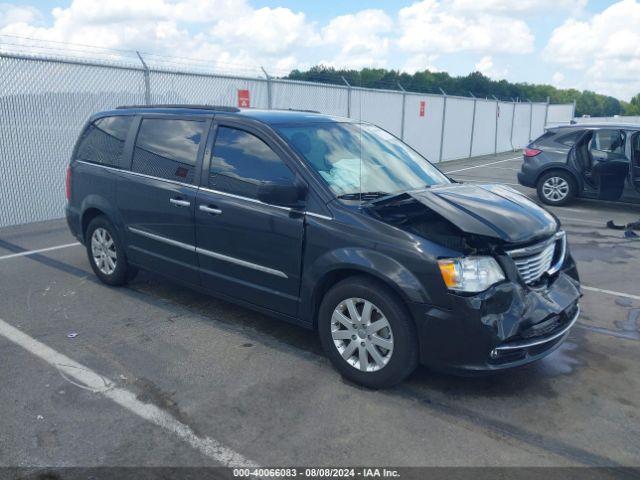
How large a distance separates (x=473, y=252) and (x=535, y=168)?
8.87 metres

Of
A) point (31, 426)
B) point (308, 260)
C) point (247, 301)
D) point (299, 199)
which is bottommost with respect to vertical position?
point (31, 426)

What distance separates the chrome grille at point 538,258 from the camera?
3.72 meters

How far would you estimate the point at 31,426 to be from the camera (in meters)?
3.36

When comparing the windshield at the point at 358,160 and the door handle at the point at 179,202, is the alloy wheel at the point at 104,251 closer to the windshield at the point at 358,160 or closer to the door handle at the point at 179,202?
the door handle at the point at 179,202

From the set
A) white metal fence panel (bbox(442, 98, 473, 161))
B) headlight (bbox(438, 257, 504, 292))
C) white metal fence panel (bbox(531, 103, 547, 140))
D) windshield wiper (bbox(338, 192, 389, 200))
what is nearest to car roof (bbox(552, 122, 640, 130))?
windshield wiper (bbox(338, 192, 389, 200))

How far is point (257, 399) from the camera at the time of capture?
12.2 feet

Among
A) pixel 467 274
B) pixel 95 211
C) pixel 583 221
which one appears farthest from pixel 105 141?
pixel 583 221

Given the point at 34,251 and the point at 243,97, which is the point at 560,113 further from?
the point at 34,251

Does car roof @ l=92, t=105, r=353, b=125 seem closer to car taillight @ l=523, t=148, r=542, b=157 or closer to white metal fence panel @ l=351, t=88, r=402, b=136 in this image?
car taillight @ l=523, t=148, r=542, b=157

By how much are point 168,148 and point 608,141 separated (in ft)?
28.2

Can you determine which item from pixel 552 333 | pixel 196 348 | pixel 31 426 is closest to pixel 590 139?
pixel 552 333

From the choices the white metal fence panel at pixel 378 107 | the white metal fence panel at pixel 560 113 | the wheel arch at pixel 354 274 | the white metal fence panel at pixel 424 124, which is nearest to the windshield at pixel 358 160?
the wheel arch at pixel 354 274

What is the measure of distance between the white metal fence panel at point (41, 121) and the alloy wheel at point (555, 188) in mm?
8260

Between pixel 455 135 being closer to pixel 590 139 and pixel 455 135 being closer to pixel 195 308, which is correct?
pixel 590 139
